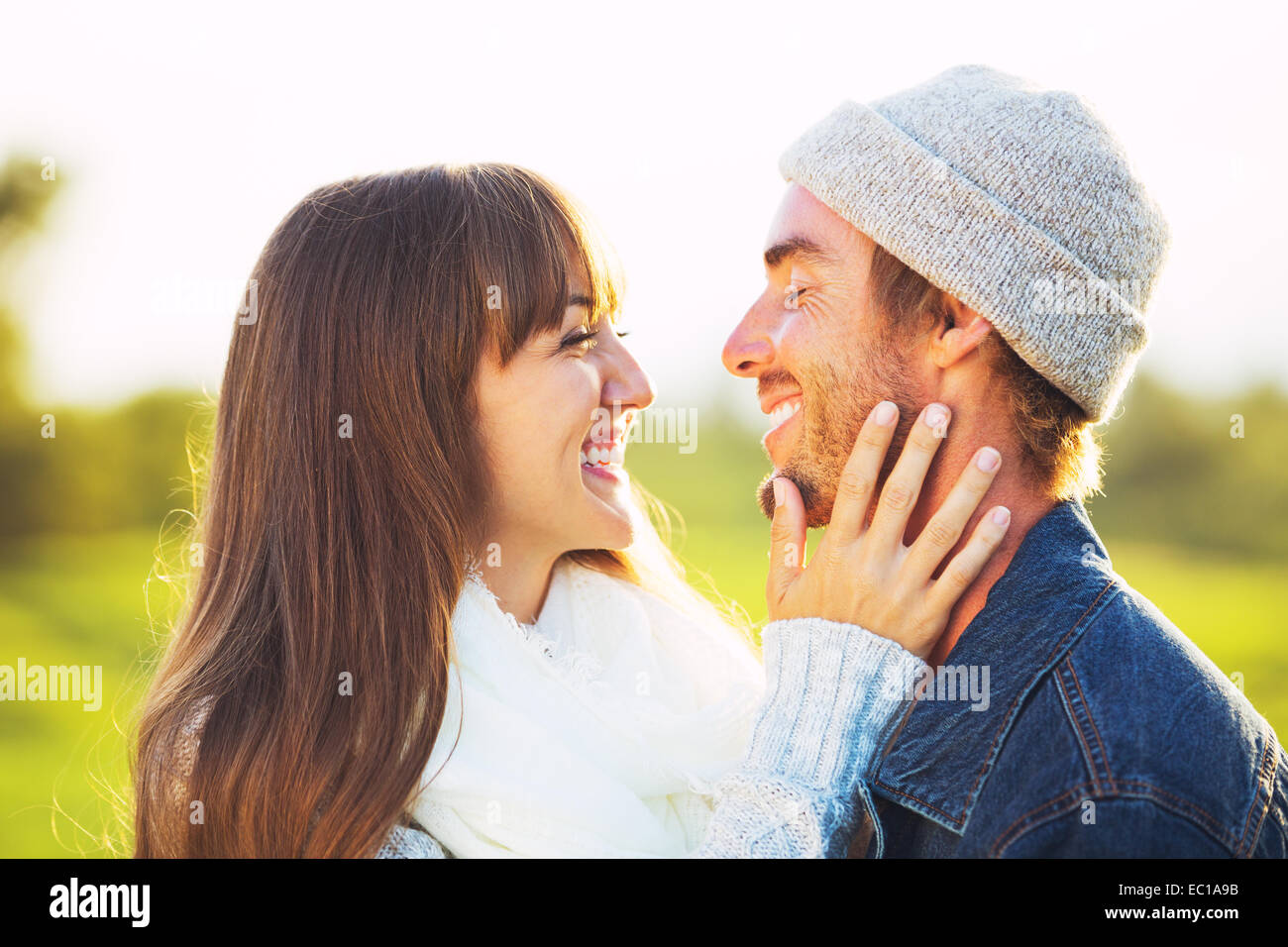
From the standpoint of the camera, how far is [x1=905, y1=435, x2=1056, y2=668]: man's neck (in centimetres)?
233

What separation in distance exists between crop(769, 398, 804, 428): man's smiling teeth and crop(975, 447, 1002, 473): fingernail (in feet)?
1.55

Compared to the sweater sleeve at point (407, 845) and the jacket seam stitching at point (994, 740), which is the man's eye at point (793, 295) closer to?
the jacket seam stitching at point (994, 740)

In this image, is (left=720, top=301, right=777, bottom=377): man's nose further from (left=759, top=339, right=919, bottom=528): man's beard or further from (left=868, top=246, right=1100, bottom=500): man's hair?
(left=868, top=246, right=1100, bottom=500): man's hair

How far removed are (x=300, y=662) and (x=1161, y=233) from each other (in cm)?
219

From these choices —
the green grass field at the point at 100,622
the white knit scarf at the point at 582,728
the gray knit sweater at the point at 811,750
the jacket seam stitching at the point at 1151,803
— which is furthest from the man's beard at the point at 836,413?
the green grass field at the point at 100,622

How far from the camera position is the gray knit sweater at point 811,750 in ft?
6.81

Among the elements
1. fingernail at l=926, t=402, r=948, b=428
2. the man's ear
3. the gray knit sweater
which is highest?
the man's ear

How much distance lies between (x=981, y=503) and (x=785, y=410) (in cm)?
54

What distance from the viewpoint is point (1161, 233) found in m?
2.44

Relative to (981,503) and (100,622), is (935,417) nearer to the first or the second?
(981,503)

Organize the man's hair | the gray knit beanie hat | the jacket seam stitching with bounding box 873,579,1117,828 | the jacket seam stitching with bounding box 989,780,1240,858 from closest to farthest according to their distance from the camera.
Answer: the jacket seam stitching with bounding box 989,780,1240,858
the jacket seam stitching with bounding box 873,579,1117,828
the gray knit beanie hat
the man's hair

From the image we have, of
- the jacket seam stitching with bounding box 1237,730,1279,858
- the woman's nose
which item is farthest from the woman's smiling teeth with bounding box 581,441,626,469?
the jacket seam stitching with bounding box 1237,730,1279,858

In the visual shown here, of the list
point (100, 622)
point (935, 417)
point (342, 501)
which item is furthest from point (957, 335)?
point (100, 622)
